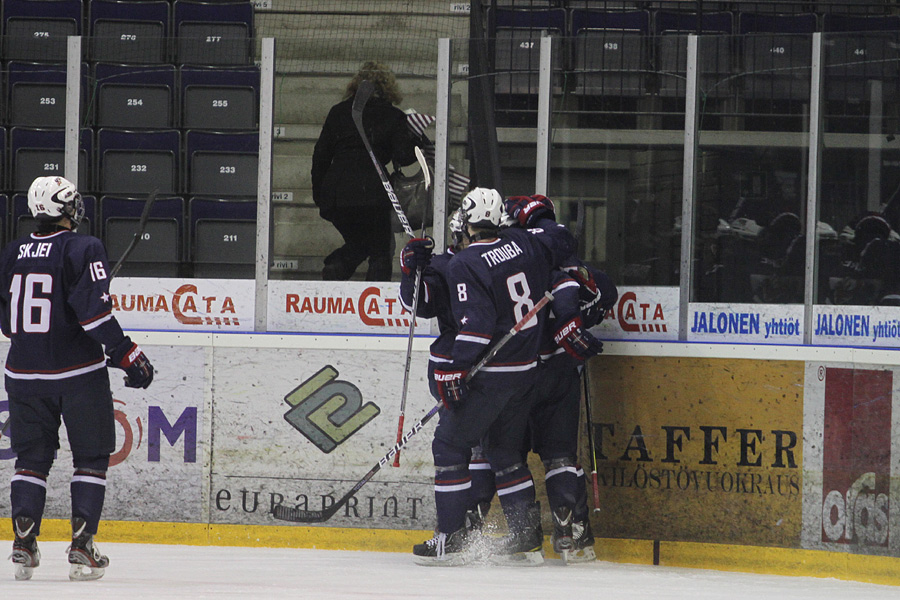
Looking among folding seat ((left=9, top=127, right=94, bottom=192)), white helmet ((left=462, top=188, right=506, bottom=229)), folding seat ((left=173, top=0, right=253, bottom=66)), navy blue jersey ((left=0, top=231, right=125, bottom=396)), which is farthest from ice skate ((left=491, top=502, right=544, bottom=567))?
folding seat ((left=9, top=127, right=94, bottom=192))

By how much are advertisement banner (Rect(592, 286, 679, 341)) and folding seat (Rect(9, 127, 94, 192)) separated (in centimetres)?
232

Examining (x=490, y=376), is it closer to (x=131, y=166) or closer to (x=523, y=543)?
(x=523, y=543)

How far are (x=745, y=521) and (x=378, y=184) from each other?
2041mm

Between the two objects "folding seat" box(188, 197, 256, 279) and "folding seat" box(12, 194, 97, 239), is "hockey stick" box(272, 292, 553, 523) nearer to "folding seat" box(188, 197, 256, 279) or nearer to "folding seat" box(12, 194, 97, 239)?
"folding seat" box(188, 197, 256, 279)

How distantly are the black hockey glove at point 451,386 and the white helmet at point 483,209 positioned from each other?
57 cm

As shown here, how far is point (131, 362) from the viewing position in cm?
387

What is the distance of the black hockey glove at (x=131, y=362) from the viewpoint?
3.85m

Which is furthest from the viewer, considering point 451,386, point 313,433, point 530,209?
point 313,433

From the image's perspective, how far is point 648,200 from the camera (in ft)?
15.7

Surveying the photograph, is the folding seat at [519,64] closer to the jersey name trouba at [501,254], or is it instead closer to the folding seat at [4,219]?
the jersey name trouba at [501,254]

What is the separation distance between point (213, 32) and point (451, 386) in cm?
257

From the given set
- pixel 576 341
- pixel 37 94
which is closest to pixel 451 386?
pixel 576 341

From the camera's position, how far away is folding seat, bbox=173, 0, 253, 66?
5.10 m

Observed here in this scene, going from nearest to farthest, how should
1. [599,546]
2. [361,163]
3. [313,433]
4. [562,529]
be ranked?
[562,529], [599,546], [313,433], [361,163]
